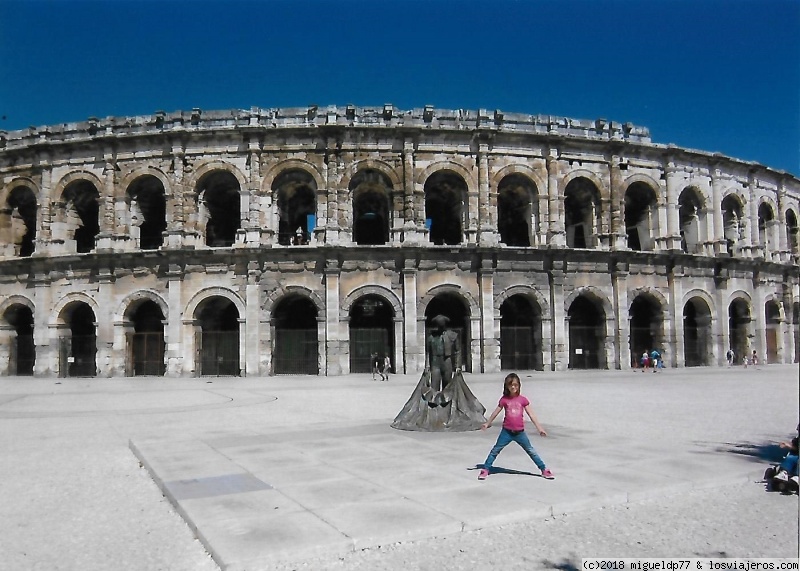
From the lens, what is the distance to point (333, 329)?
24453mm

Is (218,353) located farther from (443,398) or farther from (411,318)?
(443,398)

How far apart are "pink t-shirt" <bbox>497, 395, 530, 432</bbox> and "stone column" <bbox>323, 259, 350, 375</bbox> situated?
1802 cm

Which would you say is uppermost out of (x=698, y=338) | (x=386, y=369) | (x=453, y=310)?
(x=453, y=310)

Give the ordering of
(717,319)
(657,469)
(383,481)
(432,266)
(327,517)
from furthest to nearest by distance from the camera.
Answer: (717,319), (432,266), (657,469), (383,481), (327,517)

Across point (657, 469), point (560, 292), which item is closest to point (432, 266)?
point (560, 292)

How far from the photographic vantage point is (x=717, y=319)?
28.7 m

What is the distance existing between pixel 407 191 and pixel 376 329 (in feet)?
19.2

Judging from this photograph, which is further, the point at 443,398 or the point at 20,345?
the point at 20,345

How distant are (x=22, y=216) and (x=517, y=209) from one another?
77.3 feet

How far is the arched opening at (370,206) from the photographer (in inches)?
1023

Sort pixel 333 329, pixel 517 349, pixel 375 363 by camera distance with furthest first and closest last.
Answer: pixel 517 349 → pixel 333 329 → pixel 375 363

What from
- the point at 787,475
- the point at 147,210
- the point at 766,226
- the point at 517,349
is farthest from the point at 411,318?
the point at 766,226

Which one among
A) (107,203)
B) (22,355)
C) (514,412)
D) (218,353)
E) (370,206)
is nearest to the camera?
(514,412)

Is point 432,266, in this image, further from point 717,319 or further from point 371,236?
point 717,319
